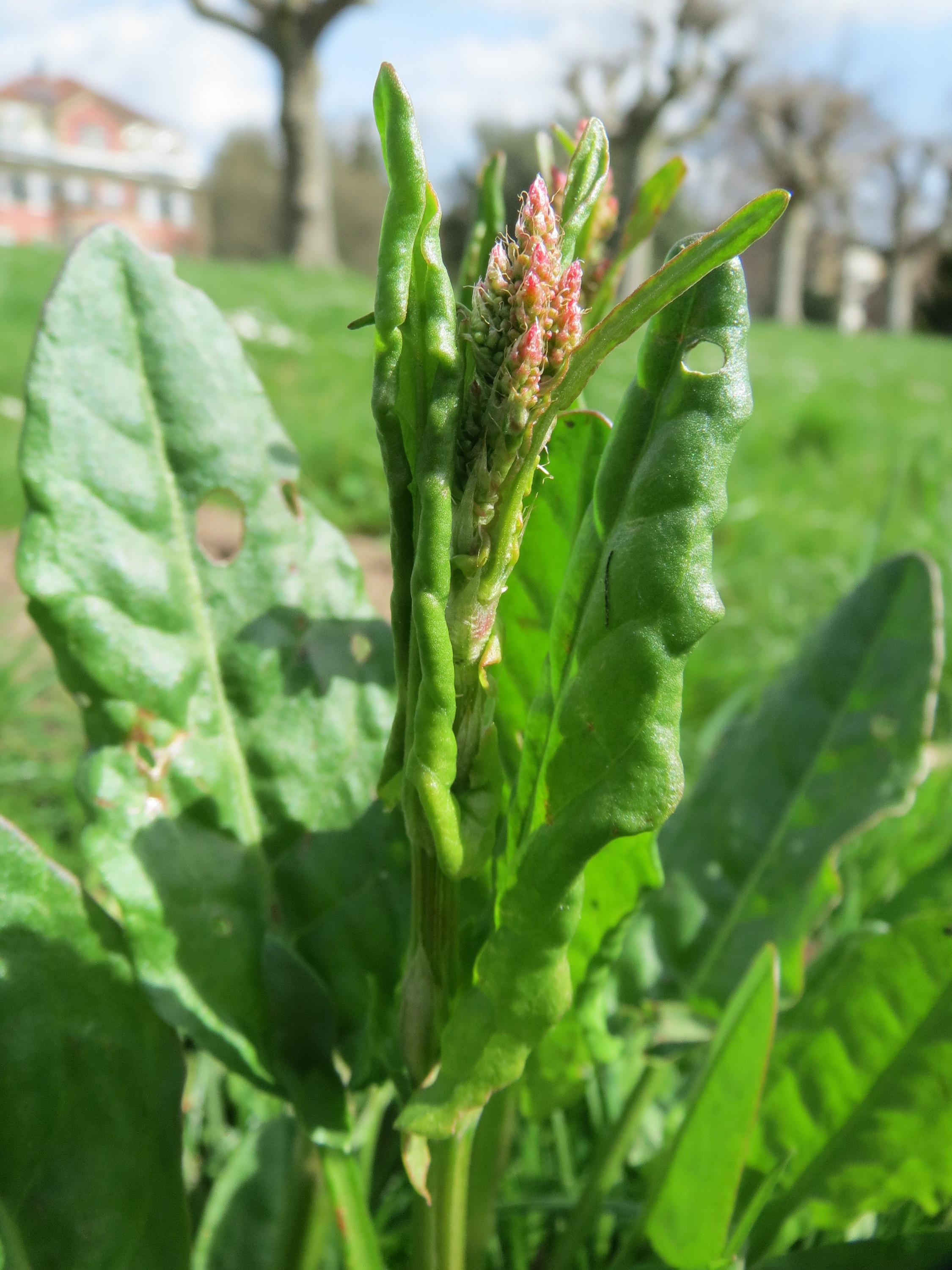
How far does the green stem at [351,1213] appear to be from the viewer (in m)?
0.81

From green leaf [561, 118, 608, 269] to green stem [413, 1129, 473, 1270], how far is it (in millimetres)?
584

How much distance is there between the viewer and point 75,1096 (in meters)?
0.78

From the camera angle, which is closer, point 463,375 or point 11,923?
point 463,375

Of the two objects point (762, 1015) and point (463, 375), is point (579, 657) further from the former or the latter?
point (762, 1015)

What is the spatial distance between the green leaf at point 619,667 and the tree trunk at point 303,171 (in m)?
19.2

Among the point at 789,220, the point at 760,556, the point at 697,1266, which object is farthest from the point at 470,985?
the point at 789,220

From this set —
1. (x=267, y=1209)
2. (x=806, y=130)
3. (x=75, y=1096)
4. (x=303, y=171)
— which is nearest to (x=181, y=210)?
(x=806, y=130)

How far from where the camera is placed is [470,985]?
29.5 inches

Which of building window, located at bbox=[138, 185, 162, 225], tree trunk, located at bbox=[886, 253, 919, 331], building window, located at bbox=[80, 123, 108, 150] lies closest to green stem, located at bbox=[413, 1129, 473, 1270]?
tree trunk, located at bbox=[886, 253, 919, 331]

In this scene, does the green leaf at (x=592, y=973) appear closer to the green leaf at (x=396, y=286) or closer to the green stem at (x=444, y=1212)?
the green stem at (x=444, y=1212)

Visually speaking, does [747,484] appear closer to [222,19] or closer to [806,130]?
[222,19]

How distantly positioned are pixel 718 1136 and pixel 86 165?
2463 inches

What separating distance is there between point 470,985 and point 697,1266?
323 millimetres

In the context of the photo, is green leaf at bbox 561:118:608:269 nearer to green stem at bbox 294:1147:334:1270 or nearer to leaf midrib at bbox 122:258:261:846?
leaf midrib at bbox 122:258:261:846
